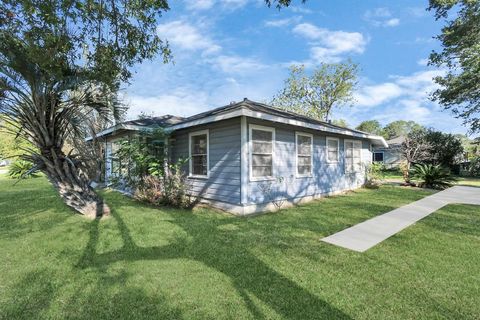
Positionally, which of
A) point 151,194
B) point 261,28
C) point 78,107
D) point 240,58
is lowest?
point 151,194

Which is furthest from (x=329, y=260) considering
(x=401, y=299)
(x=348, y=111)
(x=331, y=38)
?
→ (x=348, y=111)

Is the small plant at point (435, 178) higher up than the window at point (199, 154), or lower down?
lower down

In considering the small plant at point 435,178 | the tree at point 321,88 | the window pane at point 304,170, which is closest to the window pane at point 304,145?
the window pane at point 304,170

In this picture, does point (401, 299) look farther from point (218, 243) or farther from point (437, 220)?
point (437, 220)

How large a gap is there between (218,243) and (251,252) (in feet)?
2.45

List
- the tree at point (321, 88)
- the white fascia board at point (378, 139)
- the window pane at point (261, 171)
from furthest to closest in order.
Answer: the tree at point (321, 88) → the white fascia board at point (378, 139) → the window pane at point (261, 171)

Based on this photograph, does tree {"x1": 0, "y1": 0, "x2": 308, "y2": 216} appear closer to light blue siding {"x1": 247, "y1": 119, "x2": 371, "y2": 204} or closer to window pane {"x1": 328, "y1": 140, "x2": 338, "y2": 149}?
light blue siding {"x1": 247, "y1": 119, "x2": 371, "y2": 204}

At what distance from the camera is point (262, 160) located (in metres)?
7.77

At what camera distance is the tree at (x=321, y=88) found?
3023cm

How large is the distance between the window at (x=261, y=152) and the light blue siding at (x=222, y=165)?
471 millimetres

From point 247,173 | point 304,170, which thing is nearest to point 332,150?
point 304,170

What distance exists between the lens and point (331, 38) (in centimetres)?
1357

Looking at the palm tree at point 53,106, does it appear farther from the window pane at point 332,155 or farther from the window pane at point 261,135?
the window pane at point 332,155

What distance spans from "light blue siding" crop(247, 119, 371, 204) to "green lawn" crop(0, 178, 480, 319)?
1926 millimetres
